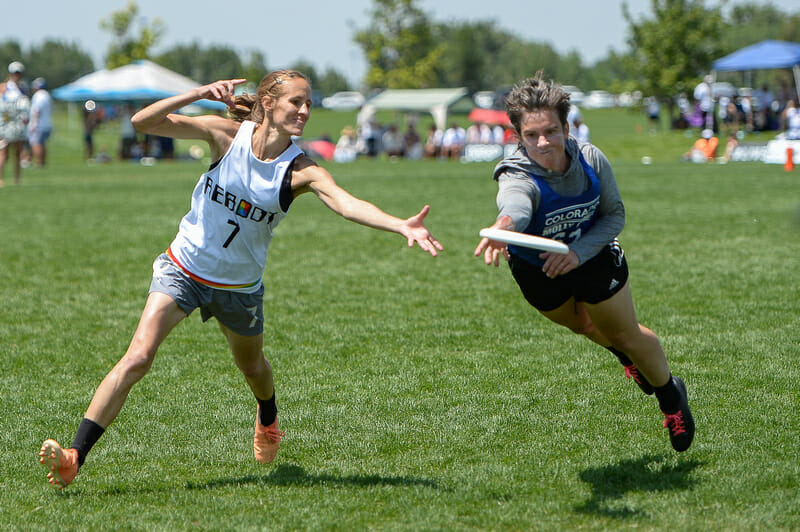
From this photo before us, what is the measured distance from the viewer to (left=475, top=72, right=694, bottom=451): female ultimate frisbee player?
166 inches

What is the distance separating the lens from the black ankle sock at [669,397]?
4766 mm

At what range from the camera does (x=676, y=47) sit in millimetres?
43438

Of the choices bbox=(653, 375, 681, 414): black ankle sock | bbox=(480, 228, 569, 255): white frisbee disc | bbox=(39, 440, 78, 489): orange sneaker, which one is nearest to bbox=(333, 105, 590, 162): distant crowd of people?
bbox=(653, 375, 681, 414): black ankle sock

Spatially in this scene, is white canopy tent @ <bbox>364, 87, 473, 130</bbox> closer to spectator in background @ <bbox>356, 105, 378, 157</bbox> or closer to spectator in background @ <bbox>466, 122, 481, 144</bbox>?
spectator in background @ <bbox>356, 105, 378, 157</bbox>

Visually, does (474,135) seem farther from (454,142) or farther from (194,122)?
(194,122)

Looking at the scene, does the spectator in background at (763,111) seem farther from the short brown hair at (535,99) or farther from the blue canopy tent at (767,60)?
the short brown hair at (535,99)

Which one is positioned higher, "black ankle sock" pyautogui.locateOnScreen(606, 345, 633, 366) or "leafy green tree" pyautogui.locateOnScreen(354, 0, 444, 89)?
"leafy green tree" pyautogui.locateOnScreen(354, 0, 444, 89)

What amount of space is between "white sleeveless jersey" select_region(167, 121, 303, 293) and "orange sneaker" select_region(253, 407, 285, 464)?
832mm

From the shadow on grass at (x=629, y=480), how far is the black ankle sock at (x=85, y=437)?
2260 mm

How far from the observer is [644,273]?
404 inches

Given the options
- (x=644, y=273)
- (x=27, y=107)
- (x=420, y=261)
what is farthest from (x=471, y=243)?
(x=27, y=107)

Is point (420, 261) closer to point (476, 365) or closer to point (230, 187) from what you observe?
point (476, 365)

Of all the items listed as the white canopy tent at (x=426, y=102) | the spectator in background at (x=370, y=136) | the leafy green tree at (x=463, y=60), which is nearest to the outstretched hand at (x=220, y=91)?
the spectator in background at (x=370, y=136)

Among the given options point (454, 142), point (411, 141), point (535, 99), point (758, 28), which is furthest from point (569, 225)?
point (758, 28)
